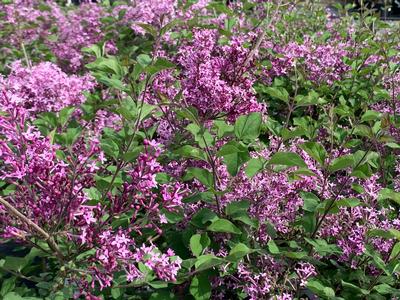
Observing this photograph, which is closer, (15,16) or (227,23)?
(227,23)

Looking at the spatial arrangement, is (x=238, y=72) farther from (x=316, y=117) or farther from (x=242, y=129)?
(x=316, y=117)

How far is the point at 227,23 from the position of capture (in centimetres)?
343

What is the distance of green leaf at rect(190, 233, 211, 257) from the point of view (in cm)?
180

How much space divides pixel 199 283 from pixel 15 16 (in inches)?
149

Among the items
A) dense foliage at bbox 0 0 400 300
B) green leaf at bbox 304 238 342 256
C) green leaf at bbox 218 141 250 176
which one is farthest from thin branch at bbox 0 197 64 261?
green leaf at bbox 304 238 342 256

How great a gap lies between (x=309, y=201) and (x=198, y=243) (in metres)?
0.52

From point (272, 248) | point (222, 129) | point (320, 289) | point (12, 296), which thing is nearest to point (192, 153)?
point (222, 129)

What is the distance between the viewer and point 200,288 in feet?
6.12

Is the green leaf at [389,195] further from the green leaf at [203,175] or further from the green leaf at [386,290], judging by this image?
the green leaf at [203,175]

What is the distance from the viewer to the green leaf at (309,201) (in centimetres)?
205

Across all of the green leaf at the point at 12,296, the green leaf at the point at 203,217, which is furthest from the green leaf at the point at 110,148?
the green leaf at the point at 12,296

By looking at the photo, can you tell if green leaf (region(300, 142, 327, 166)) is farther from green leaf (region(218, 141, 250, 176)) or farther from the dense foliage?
green leaf (region(218, 141, 250, 176))

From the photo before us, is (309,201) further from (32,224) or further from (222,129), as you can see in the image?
(32,224)

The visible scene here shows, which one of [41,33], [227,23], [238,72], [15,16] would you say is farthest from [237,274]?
[41,33]
